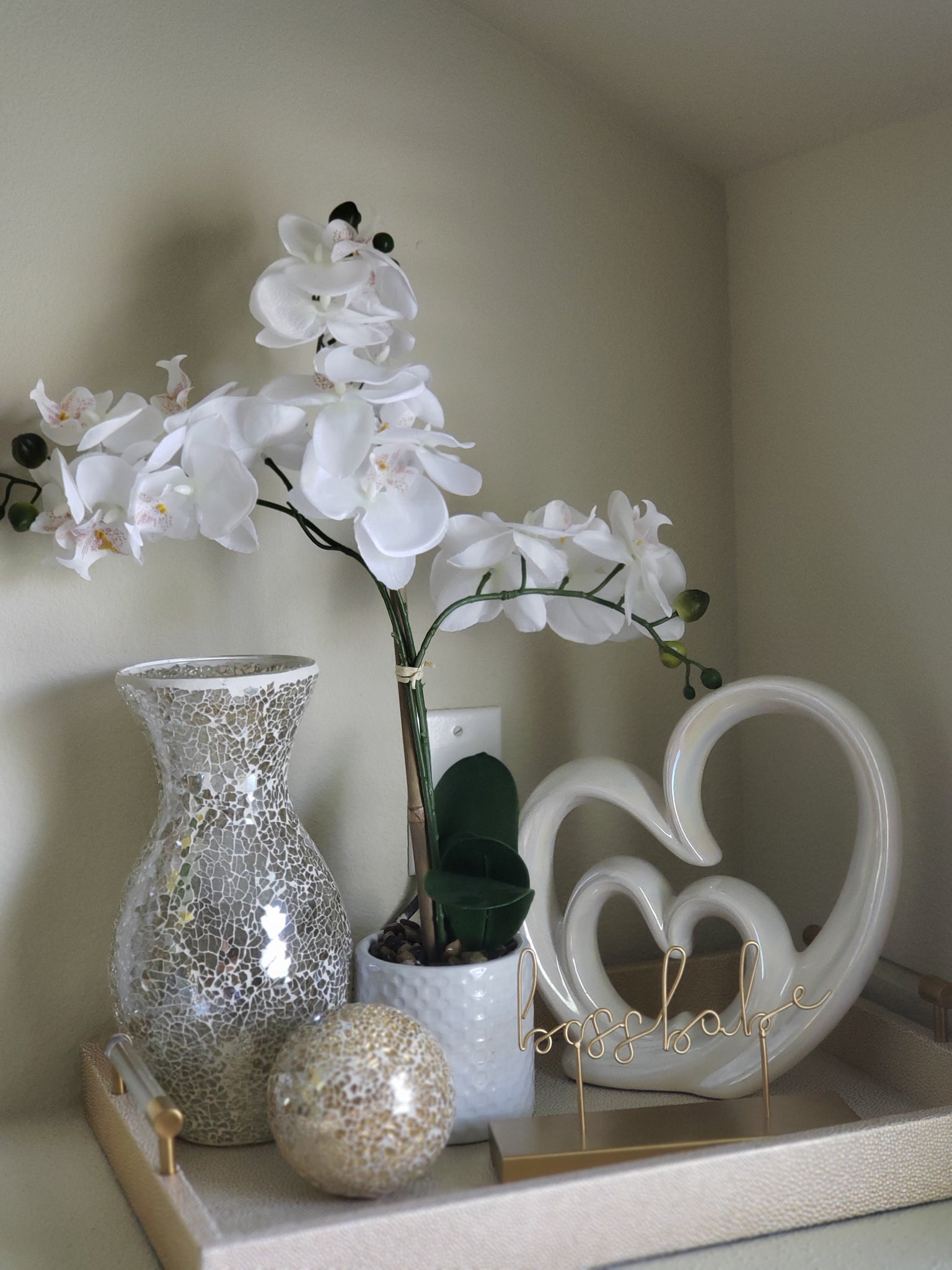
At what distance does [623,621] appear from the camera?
79 cm

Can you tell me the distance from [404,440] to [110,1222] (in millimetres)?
491

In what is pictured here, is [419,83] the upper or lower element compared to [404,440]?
upper

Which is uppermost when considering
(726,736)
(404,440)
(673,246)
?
(673,246)

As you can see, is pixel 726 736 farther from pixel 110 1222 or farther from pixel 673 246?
pixel 110 1222

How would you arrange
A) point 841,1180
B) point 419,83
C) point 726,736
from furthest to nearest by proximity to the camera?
point 726,736
point 419,83
point 841,1180

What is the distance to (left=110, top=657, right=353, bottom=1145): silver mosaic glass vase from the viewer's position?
69 centimetres

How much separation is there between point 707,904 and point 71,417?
54 centimetres

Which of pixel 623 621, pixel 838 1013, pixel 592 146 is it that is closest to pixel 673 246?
pixel 592 146

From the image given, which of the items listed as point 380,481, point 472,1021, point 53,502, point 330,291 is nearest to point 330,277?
point 330,291

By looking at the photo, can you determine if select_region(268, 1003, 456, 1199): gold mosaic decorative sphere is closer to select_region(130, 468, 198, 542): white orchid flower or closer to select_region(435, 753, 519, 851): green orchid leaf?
select_region(435, 753, 519, 851): green orchid leaf

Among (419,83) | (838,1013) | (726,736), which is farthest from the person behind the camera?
(726,736)

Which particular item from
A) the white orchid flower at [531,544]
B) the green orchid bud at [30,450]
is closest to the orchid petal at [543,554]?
the white orchid flower at [531,544]

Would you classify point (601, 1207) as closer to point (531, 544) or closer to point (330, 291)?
point (531, 544)

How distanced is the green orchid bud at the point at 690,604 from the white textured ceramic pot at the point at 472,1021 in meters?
0.26
